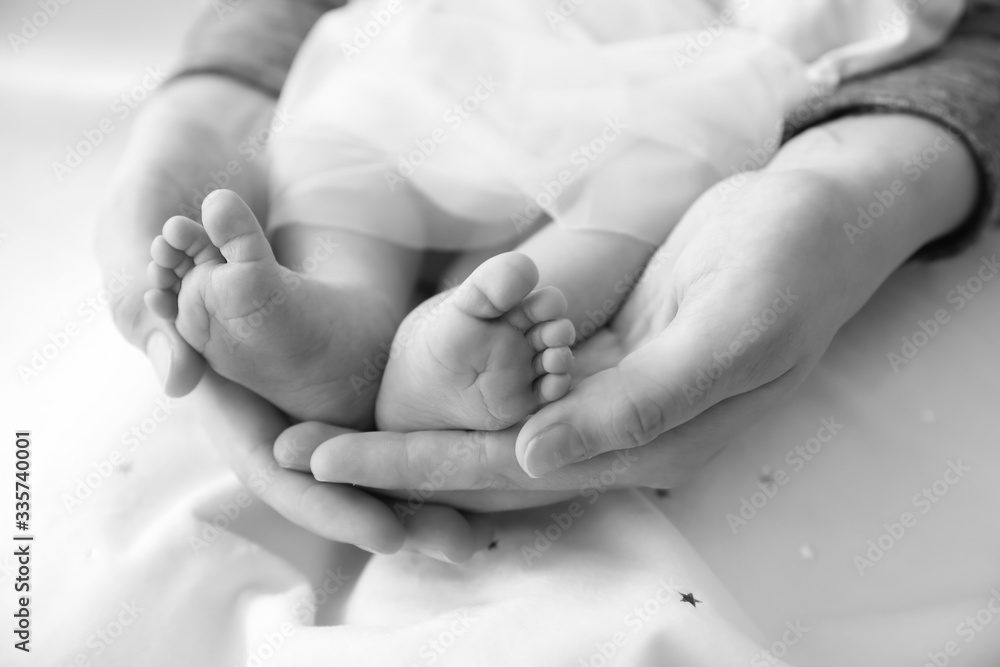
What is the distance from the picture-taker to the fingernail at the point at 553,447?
566 millimetres

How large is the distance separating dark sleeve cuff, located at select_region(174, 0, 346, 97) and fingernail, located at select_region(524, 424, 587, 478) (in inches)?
27.4

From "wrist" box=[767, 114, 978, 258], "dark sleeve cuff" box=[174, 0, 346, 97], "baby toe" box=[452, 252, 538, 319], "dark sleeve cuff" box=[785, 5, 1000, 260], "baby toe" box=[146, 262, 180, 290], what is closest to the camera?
"baby toe" box=[452, 252, 538, 319]

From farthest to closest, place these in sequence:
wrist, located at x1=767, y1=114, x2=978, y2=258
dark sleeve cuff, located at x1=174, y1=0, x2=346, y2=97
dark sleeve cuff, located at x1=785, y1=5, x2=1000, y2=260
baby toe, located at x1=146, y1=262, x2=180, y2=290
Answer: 1. dark sleeve cuff, located at x1=174, y1=0, x2=346, y2=97
2. dark sleeve cuff, located at x1=785, y1=5, x2=1000, y2=260
3. wrist, located at x1=767, y1=114, x2=978, y2=258
4. baby toe, located at x1=146, y1=262, x2=180, y2=290

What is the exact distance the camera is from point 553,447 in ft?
1.86

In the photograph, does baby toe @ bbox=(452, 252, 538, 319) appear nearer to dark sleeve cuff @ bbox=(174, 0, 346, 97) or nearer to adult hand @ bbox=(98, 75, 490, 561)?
adult hand @ bbox=(98, 75, 490, 561)

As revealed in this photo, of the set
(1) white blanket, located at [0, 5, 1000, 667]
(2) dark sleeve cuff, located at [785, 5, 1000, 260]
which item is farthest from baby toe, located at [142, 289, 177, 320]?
(2) dark sleeve cuff, located at [785, 5, 1000, 260]

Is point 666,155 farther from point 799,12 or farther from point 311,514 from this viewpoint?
point 311,514

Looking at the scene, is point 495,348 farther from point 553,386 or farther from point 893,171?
point 893,171

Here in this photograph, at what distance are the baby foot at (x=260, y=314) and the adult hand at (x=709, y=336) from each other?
53 mm

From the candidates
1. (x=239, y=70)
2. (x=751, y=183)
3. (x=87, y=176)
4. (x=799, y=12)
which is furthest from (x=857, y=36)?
(x=87, y=176)

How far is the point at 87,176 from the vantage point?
1312mm

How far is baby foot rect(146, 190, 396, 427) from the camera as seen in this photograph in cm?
60

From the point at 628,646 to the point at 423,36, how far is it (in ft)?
2.06

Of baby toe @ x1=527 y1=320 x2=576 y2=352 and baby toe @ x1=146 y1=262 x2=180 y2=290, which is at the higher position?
baby toe @ x1=527 y1=320 x2=576 y2=352
